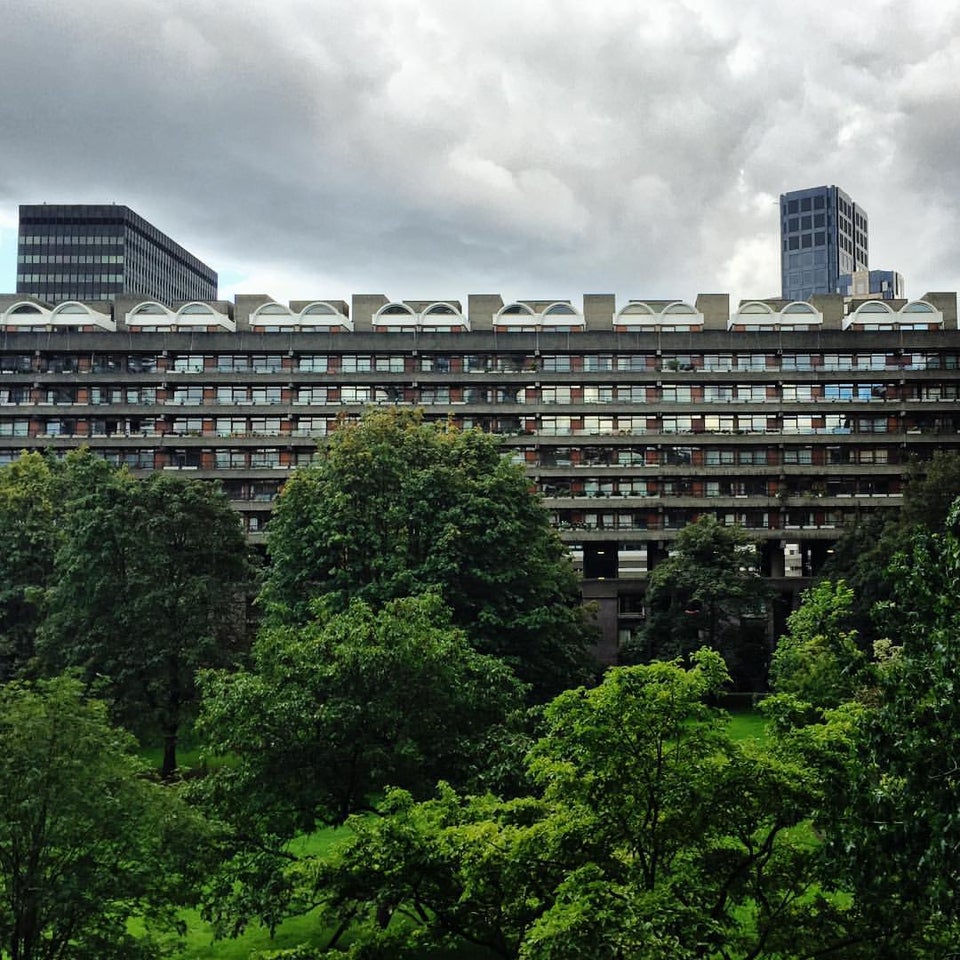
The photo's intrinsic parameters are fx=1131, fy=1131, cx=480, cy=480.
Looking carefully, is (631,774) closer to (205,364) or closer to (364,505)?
(364,505)

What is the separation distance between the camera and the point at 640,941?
18094 millimetres

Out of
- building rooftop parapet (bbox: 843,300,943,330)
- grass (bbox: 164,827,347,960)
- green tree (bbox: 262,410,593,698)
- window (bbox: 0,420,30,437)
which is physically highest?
building rooftop parapet (bbox: 843,300,943,330)

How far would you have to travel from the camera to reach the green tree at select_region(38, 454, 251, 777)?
5119 cm

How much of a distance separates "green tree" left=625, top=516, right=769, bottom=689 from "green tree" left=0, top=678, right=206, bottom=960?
1904 inches

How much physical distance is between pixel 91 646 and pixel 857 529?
49884 millimetres

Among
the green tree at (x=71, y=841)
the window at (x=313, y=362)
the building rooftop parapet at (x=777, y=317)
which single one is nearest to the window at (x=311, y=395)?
the window at (x=313, y=362)

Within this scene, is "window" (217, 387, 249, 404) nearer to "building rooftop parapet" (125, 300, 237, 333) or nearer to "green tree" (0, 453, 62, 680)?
"building rooftop parapet" (125, 300, 237, 333)

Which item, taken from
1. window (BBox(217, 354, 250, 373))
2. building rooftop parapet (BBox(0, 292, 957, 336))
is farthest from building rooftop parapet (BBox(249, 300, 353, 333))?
window (BBox(217, 354, 250, 373))

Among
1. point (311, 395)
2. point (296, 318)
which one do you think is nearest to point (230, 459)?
point (311, 395)

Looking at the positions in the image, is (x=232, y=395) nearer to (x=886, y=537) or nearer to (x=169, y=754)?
Answer: (x=169, y=754)

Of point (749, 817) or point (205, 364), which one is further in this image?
point (205, 364)

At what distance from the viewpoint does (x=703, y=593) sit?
70.3 meters

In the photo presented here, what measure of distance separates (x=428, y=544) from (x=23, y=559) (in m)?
23.0

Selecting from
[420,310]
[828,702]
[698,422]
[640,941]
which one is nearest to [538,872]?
[640,941]
